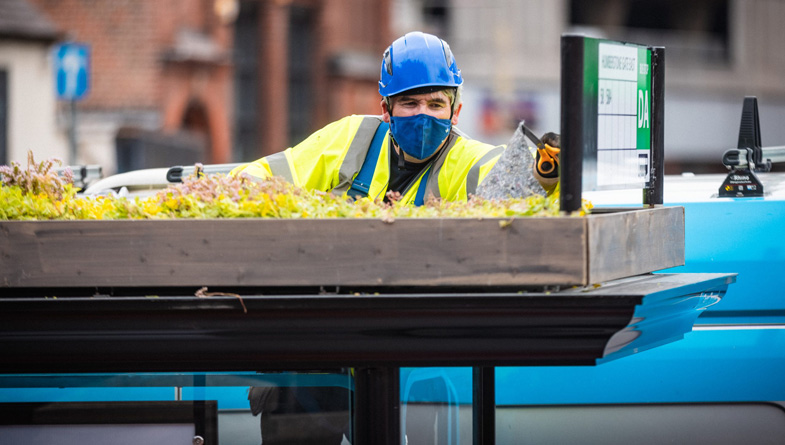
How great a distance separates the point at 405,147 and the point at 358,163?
0.22m

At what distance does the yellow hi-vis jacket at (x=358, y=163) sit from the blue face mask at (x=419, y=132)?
0.35 feet

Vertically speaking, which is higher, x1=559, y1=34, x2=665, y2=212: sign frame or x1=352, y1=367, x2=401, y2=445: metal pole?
x1=559, y1=34, x2=665, y2=212: sign frame

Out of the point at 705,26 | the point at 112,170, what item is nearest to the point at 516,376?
Answer: the point at 112,170

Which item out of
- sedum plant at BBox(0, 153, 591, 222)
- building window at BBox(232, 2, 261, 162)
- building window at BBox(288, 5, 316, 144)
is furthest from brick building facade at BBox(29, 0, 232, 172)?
sedum plant at BBox(0, 153, 591, 222)

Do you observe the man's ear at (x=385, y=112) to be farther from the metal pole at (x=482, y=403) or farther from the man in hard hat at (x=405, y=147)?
the metal pole at (x=482, y=403)

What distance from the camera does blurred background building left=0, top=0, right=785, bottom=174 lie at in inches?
604

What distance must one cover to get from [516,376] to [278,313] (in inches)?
62.7

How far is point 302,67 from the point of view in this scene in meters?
→ 22.4

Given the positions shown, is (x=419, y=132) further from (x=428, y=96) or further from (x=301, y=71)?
(x=301, y=71)

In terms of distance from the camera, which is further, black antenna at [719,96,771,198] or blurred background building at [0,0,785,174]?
blurred background building at [0,0,785,174]

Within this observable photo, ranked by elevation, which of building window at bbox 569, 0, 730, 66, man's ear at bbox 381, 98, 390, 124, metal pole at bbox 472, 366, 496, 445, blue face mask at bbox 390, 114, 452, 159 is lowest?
metal pole at bbox 472, 366, 496, 445

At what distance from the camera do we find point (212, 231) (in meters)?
2.46

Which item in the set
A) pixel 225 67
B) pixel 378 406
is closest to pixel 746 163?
pixel 378 406

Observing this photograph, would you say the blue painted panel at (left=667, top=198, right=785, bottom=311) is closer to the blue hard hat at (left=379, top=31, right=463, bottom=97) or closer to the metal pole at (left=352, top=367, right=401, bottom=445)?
the blue hard hat at (left=379, top=31, right=463, bottom=97)
